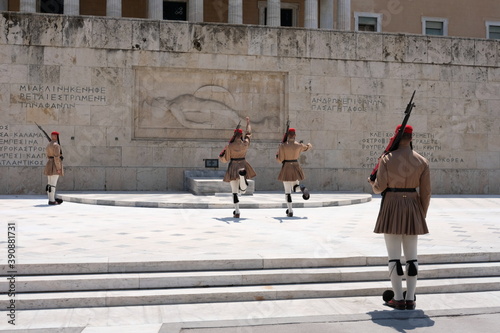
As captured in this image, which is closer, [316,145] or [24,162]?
[24,162]

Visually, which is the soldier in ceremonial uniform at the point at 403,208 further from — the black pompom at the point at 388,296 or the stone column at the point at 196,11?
the stone column at the point at 196,11

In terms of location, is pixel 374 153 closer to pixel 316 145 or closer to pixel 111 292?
pixel 316 145

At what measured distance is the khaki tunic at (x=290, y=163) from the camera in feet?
41.4

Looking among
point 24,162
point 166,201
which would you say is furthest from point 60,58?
point 166,201

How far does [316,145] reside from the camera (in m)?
20.5

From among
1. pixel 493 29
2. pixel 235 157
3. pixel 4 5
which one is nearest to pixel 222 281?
pixel 235 157

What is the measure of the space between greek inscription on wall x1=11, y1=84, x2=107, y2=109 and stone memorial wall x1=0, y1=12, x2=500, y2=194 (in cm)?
4

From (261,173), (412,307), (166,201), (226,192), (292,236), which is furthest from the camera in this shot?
(261,173)

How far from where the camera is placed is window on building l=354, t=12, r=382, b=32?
3856 centimetres

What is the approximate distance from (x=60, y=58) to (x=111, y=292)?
14529 mm

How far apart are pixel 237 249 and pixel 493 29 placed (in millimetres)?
38800

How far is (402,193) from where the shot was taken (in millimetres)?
6199

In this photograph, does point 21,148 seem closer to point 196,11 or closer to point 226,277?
point 226,277

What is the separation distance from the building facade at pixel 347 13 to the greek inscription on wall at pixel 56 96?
1316 cm
